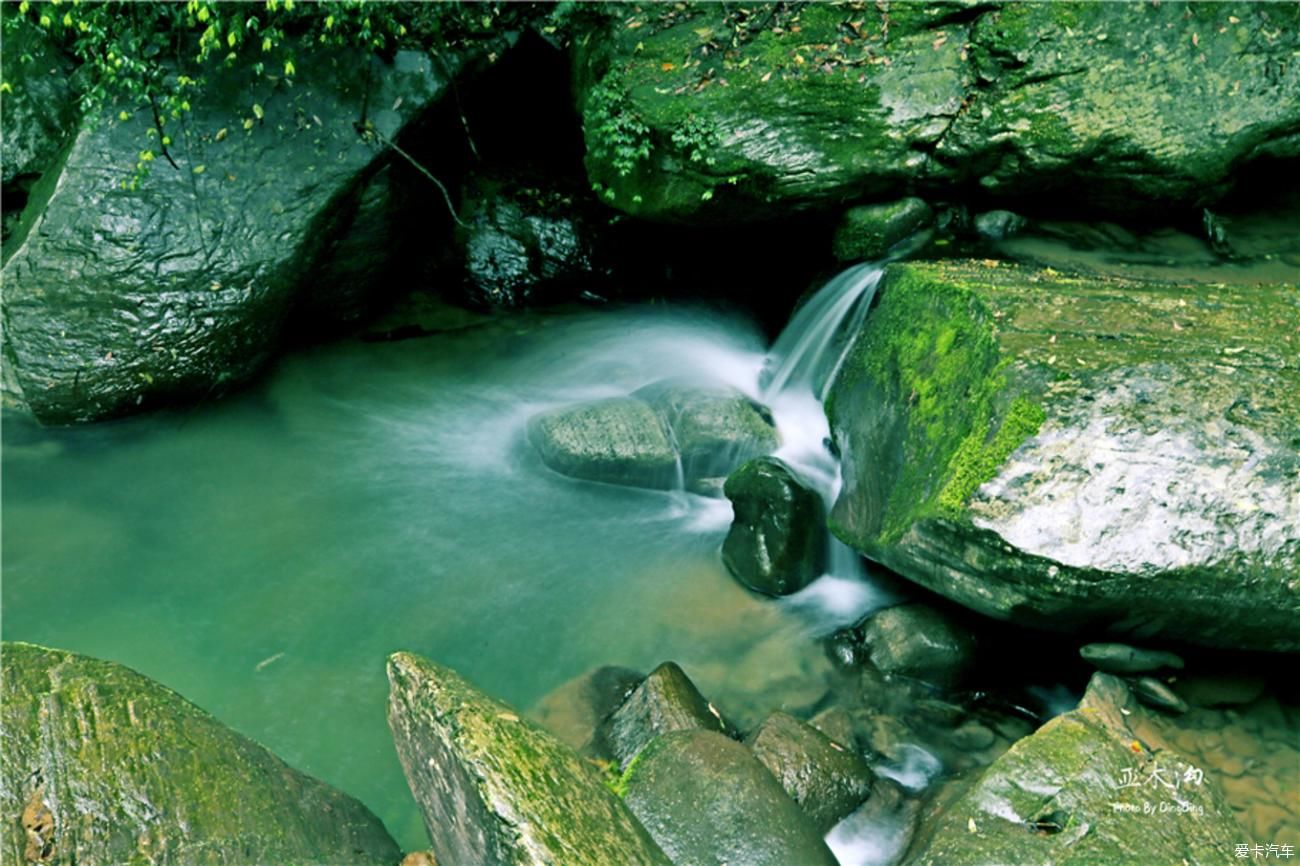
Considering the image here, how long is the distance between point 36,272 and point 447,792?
526 cm

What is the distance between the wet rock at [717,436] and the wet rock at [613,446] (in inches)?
4.2

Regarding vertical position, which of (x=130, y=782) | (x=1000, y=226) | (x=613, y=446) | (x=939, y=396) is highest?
(x=1000, y=226)

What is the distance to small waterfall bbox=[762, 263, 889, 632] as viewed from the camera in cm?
541

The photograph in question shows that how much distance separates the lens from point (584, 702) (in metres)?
4.88

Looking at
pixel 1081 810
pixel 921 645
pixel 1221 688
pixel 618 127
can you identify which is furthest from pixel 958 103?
pixel 1081 810

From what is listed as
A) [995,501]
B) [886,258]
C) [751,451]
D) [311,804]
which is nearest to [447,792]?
[311,804]

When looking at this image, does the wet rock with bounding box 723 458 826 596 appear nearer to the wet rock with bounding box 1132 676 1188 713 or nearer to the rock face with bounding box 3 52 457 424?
the wet rock with bounding box 1132 676 1188 713

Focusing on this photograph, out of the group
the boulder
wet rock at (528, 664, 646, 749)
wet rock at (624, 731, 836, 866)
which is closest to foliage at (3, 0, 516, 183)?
the boulder

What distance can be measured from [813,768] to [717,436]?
8.49 feet

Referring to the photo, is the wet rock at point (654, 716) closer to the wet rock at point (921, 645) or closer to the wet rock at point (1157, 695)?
the wet rock at point (921, 645)

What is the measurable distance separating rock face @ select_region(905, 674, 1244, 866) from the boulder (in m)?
5.40

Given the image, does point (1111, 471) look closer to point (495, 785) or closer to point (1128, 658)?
point (1128, 658)

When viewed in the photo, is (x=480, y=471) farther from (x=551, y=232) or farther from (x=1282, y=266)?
(x=1282, y=266)

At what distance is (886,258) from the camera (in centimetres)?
638
